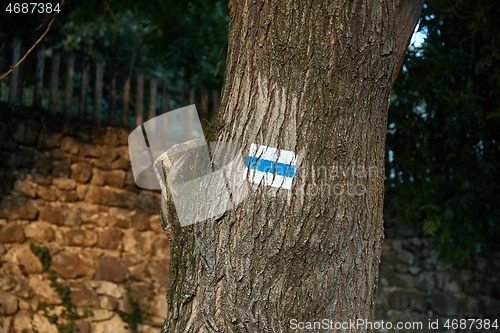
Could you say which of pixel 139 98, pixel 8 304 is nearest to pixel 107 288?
pixel 8 304

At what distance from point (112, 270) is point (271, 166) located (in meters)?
3.76

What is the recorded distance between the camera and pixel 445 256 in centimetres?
536

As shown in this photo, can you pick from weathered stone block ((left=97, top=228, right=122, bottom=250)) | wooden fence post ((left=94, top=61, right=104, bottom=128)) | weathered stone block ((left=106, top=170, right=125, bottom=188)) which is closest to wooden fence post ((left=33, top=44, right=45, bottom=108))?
wooden fence post ((left=94, top=61, right=104, bottom=128))

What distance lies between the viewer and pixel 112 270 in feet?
17.3

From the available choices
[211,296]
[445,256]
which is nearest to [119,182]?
[445,256]

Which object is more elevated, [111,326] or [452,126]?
[452,126]

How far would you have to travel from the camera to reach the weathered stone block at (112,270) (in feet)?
17.1

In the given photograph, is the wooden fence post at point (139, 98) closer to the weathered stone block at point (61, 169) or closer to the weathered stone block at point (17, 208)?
the weathered stone block at point (61, 169)

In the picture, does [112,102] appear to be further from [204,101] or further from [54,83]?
[204,101]

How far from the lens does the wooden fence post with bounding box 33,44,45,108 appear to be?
505 centimetres

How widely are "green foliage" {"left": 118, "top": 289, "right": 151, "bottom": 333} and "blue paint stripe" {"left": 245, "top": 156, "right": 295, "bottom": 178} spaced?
3.81 metres

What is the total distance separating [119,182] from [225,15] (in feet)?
15.2

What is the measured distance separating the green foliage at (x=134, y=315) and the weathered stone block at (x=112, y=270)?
0.16 meters

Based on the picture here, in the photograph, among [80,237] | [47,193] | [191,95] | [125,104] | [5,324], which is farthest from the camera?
[191,95]
